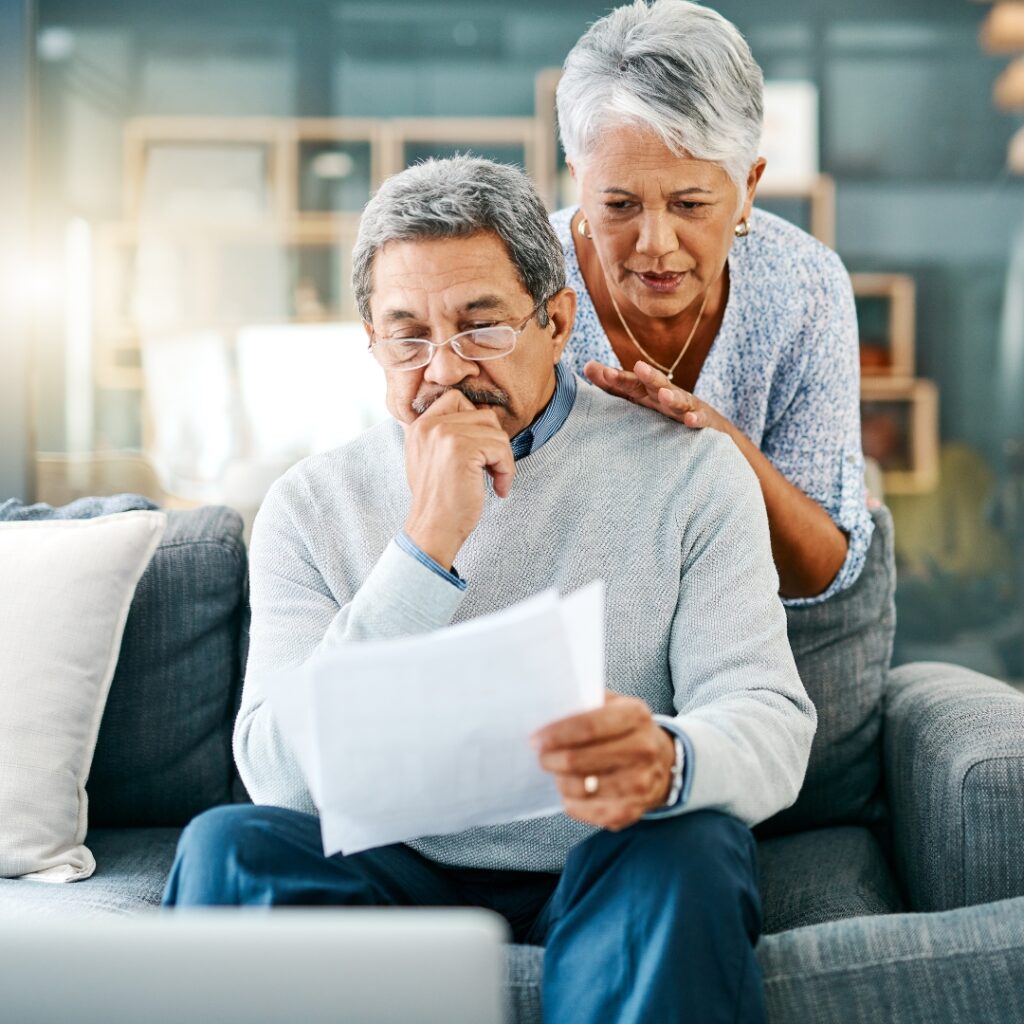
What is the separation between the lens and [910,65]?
4.32 meters

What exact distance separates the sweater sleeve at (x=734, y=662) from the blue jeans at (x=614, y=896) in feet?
→ 0.17

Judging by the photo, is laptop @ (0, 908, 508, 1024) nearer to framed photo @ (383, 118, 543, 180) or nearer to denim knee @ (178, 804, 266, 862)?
denim knee @ (178, 804, 266, 862)

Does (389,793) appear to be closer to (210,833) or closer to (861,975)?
(210,833)

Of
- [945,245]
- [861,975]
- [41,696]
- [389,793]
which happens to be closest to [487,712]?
[389,793]

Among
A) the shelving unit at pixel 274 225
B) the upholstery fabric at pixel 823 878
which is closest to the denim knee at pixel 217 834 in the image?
the upholstery fabric at pixel 823 878

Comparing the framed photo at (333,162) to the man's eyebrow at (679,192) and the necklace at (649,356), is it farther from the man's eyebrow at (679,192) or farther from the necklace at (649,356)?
the man's eyebrow at (679,192)

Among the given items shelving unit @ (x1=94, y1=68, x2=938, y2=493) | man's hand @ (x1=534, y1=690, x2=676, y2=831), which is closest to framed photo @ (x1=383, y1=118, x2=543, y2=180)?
shelving unit @ (x1=94, y1=68, x2=938, y2=493)

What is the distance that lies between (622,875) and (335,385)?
3.32 meters

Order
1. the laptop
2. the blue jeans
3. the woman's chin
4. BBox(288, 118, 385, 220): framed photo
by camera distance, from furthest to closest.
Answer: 1. BBox(288, 118, 385, 220): framed photo
2. the woman's chin
3. the blue jeans
4. the laptop

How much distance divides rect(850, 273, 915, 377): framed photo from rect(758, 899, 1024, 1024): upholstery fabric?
3.19 meters

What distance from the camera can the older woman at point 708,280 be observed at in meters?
1.64

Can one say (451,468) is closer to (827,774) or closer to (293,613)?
(293,613)

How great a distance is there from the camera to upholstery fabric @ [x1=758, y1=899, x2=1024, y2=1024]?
1301 millimetres

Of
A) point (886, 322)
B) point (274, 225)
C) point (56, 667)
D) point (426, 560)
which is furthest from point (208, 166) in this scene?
point (426, 560)
